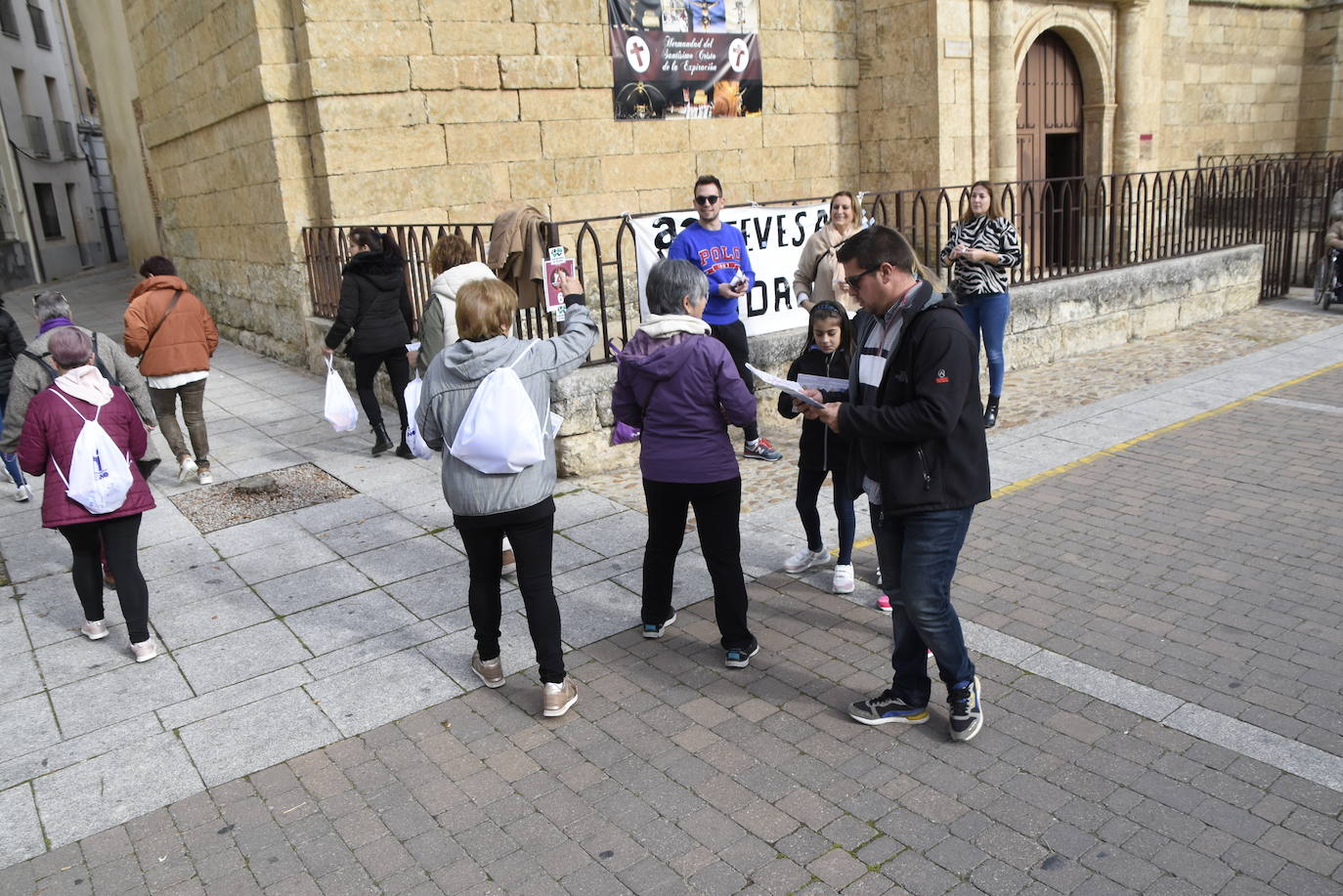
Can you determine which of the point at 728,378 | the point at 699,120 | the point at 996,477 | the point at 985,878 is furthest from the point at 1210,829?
the point at 699,120

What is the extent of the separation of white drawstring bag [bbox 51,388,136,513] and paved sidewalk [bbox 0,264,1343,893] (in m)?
0.79

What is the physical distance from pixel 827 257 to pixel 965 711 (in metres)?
4.14

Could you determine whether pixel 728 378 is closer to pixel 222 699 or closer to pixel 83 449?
pixel 222 699

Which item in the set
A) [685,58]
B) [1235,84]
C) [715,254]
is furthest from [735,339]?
[1235,84]

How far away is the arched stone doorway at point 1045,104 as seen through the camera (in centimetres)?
1398

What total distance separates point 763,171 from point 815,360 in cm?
906

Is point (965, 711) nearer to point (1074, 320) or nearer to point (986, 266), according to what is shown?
point (986, 266)

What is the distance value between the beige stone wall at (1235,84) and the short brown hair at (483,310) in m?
16.4

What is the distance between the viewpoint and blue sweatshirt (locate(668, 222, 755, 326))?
691 centimetres

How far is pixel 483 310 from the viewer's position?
3809 millimetres

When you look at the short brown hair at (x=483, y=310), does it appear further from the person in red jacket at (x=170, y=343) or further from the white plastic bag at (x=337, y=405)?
the person in red jacket at (x=170, y=343)

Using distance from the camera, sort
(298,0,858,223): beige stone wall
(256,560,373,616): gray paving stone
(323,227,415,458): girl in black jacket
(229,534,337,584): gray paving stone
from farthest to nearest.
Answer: (298,0,858,223): beige stone wall < (323,227,415,458): girl in black jacket < (229,534,337,584): gray paving stone < (256,560,373,616): gray paving stone

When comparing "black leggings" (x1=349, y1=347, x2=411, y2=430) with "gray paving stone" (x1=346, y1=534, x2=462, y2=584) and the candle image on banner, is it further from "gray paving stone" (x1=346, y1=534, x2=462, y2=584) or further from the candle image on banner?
the candle image on banner

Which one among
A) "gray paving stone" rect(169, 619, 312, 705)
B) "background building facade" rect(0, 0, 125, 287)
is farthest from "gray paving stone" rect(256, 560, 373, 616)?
"background building facade" rect(0, 0, 125, 287)
